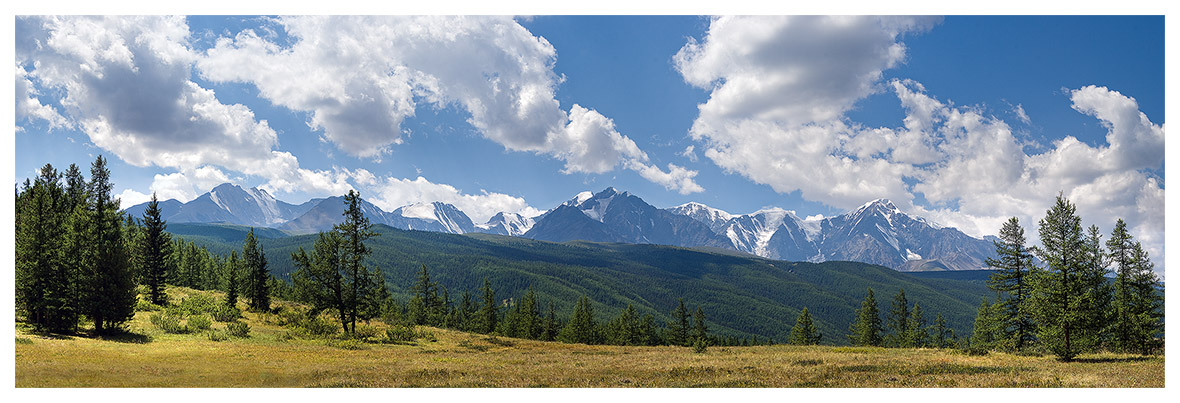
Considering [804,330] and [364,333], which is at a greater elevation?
[364,333]

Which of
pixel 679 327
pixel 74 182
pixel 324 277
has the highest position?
pixel 74 182

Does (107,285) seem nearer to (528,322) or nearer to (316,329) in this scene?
(316,329)

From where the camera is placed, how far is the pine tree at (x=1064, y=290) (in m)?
30.0

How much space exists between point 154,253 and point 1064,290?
81968mm

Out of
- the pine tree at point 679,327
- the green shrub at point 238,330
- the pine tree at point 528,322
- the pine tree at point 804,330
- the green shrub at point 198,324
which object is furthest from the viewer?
the pine tree at point 679,327

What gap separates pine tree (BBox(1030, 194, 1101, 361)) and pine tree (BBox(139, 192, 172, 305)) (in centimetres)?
7382

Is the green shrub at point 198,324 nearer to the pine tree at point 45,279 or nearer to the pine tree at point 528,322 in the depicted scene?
the pine tree at point 45,279

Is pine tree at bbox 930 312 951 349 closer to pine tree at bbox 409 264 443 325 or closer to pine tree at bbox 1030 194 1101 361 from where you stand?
pine tree at bbox 1030 194 1101 361

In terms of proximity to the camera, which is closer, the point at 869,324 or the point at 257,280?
the point at 257,280

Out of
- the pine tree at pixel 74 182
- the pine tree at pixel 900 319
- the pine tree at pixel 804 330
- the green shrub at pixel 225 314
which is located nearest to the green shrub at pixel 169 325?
the green shrub at pixel 225 314

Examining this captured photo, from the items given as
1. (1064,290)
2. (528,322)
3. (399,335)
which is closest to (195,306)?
(399,335)

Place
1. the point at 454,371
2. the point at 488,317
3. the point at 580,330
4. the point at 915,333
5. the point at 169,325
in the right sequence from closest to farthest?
1. the point at 454,371
2. the point at 169,325
3. the point at 915,333
4. the point at 580,330
5. the point at 488,317

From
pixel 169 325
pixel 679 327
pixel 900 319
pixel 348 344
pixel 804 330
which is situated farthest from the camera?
pixel 679 327

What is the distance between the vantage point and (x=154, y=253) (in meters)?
59.5
